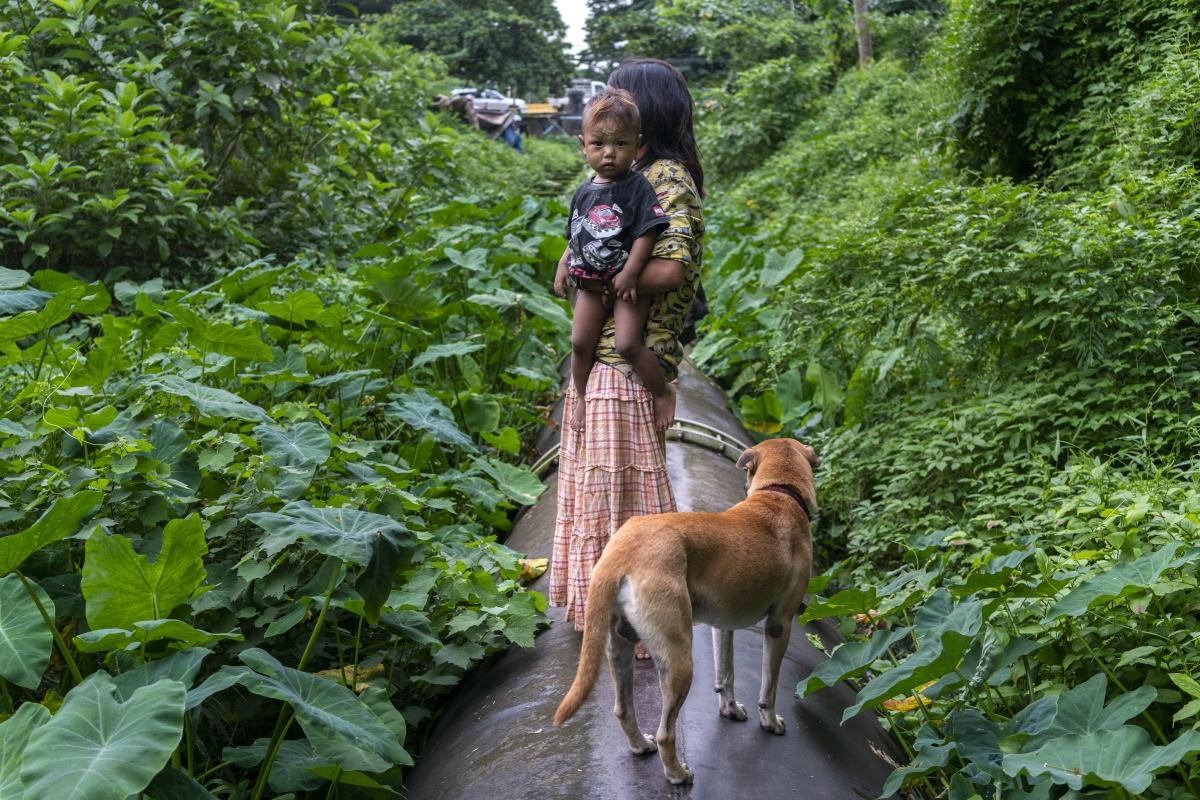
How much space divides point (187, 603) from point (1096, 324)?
3.95m

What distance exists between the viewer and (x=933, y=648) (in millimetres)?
2789

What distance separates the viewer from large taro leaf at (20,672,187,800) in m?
2.09

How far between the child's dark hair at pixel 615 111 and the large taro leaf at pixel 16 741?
2111mm

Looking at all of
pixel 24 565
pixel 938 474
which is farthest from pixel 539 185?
pixel 24 565

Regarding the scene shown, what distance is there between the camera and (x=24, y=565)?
321 cm

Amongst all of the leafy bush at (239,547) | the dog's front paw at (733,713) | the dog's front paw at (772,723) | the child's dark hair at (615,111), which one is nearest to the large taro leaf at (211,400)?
the leafy bush at (239,547)

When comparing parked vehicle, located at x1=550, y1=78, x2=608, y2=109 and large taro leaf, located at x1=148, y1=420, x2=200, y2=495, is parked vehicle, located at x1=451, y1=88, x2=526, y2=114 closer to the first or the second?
parked vehicle, located at x1=550, y1=78, x2=608, y2=109

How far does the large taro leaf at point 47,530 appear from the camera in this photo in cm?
263

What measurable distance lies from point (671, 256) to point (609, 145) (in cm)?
38

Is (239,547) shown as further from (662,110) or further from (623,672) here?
(662,110)

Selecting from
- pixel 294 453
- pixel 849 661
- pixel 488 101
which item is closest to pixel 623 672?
pixel 849 661

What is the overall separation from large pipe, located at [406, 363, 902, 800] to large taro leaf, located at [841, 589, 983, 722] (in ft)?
0.82

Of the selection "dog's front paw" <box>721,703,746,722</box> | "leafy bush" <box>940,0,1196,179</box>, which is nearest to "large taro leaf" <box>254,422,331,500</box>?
"dog's front paw" <box>721,703,746,722</box>

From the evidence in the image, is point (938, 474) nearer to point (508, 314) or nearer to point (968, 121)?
point (508, 314)
